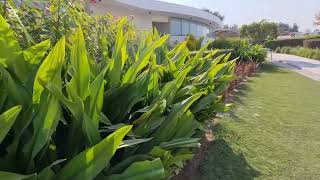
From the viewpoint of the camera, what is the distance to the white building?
87.2ft

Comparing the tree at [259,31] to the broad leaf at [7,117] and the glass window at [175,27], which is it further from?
Result: the broad leaf at [7,117]

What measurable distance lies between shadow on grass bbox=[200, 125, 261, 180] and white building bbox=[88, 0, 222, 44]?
18.4 metres

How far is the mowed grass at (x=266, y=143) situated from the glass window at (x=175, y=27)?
1067 inches

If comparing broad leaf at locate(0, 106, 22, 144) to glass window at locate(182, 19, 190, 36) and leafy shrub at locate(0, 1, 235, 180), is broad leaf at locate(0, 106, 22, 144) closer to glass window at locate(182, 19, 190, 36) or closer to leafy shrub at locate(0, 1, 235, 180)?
leafy shrub at locate(0, 1, 235, 180)

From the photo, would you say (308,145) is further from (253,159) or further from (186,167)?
(186,167)

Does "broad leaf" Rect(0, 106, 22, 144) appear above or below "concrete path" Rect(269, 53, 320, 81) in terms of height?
above

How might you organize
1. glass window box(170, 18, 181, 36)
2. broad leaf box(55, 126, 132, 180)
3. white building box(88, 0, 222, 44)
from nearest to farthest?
broad leaf box(55, 126, 132, 180) → white building box(88, 0, 222, 44) → glass window box(170, 18, 181, 36)

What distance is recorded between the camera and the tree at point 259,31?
176 feet

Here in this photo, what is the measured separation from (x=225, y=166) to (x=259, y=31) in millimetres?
52171

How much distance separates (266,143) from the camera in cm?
558

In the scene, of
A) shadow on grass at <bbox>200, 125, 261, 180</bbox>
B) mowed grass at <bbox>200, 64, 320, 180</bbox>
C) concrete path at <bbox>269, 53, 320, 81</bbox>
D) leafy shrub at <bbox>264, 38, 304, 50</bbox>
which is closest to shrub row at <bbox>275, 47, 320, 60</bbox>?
concrete path at <bbox>269, 53, 320, 81</bbox>

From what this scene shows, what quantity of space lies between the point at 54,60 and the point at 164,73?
2.01 m

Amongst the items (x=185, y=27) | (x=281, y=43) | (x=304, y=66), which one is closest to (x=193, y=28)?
(x=185, y=27)

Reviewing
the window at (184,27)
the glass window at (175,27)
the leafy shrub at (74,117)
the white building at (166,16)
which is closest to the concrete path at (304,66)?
the white building at (166,16)
